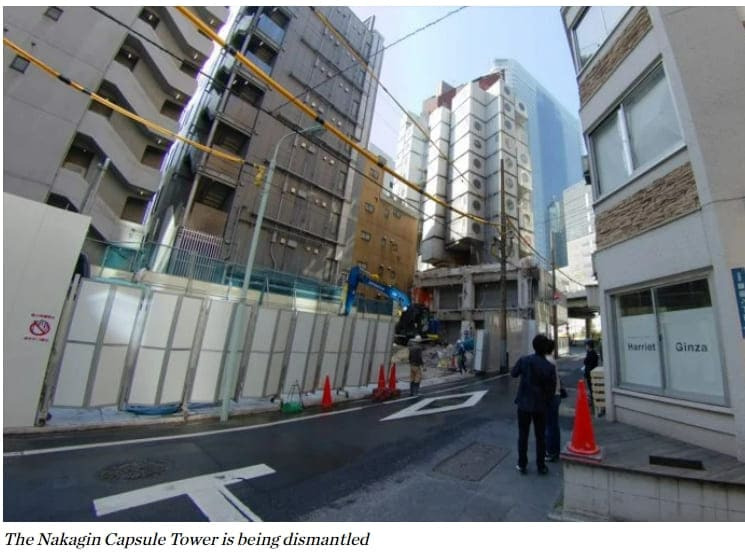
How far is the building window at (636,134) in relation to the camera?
549cm

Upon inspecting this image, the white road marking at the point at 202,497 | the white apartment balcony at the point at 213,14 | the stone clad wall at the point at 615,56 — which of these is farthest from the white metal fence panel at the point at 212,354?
the white apartment balcony at the point at 213,14

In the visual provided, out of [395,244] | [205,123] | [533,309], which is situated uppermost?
[205,123]

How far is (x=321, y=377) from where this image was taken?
10156mm

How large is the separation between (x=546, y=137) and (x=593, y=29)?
Answer: 95.5 metres

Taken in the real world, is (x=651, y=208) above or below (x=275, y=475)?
above

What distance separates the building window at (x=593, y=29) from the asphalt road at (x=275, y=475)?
8510mm

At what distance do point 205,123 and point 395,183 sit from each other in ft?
111

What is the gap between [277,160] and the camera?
82.3 ft

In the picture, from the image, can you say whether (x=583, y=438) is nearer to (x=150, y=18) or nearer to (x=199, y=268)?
(x=199, y=268)

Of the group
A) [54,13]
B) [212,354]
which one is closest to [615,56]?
[212,354]

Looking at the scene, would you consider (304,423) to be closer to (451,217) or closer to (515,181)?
(451,217)

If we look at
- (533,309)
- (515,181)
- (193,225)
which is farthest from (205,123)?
(515,181)

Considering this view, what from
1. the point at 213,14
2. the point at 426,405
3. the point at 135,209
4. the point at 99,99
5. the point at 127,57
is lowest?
the point at 426,405

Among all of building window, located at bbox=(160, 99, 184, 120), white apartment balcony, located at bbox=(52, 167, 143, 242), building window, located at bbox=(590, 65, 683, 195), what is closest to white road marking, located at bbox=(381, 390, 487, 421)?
building window, located at bbox=(590, 65, 683, 195)
